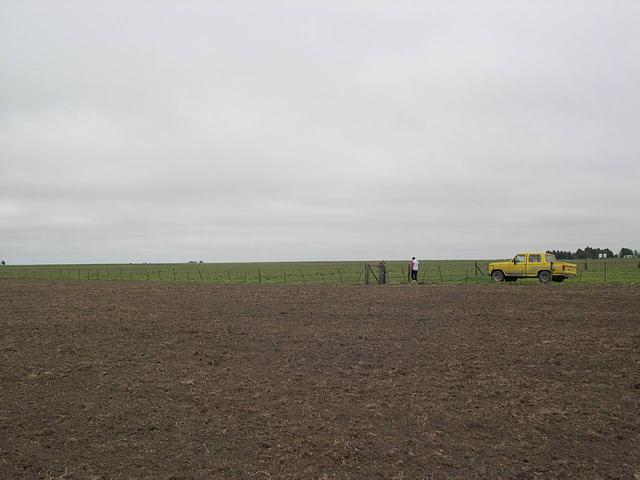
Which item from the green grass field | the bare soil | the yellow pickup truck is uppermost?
the yellow pickup truck

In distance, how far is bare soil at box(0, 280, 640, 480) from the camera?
746 cm

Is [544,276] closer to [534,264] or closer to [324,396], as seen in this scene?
[534,264]

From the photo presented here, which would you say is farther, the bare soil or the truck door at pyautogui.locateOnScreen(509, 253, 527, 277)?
the truck door at pyautogui.locateOnScreen(509, 253, 527, 277)

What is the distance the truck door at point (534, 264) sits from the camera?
34.6m

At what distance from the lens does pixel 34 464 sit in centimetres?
755

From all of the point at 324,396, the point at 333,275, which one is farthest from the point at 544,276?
the point at 324,396

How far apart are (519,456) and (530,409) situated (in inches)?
79.7

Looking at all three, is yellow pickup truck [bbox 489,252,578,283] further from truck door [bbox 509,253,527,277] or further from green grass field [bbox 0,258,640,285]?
green grass field [bbox 0,258,640,285]

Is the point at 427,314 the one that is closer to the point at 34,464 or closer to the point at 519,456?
the point at 519,456

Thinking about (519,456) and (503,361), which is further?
(503,361)

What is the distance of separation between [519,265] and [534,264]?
1.00 metres

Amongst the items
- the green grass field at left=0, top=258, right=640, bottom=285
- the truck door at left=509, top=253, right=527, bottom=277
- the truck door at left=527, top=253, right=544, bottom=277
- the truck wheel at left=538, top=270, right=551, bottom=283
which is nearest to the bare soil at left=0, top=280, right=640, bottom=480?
the truck wheel at left=538, top=270, right=551, bottom=283

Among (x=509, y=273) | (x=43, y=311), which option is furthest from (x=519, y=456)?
(x=509, y=273)

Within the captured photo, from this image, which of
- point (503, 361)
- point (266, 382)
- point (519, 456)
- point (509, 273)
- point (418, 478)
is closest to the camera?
point (418, 478)
